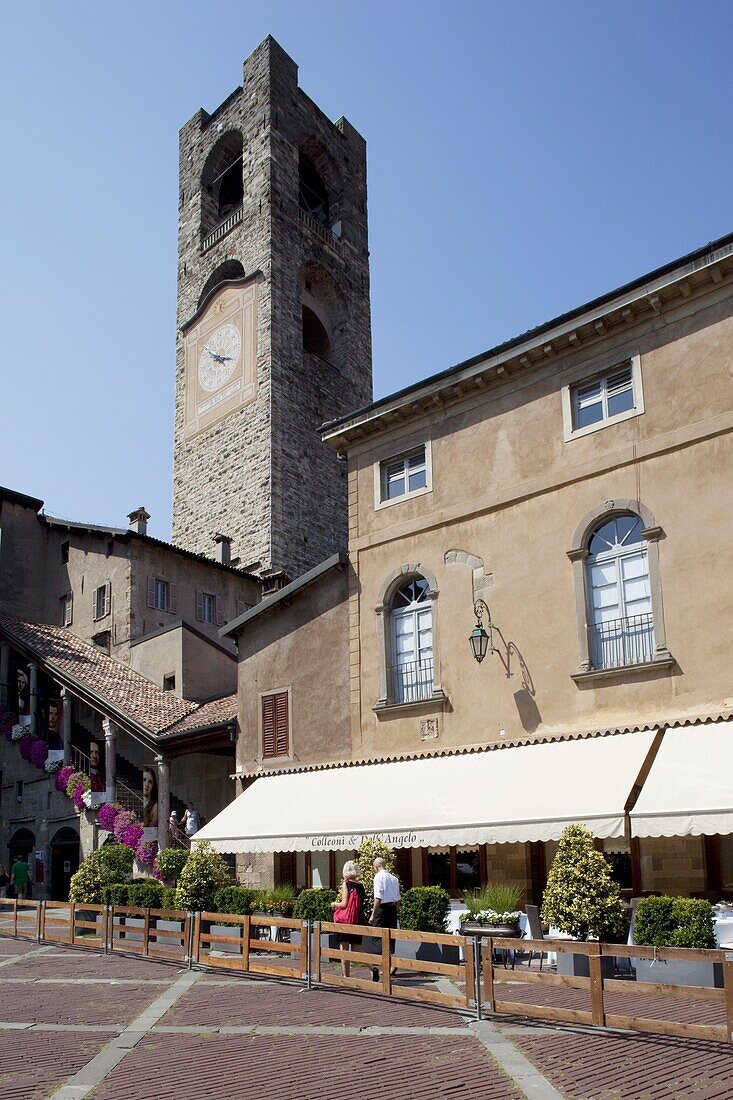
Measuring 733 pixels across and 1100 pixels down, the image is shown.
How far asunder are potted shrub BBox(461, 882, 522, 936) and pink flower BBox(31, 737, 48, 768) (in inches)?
655

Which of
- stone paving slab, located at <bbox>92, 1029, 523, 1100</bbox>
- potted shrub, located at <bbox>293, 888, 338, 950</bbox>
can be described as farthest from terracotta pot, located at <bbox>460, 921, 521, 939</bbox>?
stone paving slab, located at <bbox>92, 1029, 523, 1100</bbox>

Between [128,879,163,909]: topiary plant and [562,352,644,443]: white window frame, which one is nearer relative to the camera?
[562,352,644,443]: white window frame

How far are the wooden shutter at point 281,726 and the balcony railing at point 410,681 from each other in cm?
287

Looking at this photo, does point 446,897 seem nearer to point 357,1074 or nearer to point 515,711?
point 515,711

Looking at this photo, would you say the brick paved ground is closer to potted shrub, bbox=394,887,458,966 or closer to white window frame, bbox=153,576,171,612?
potted shrub, bbox=394,887,458,966

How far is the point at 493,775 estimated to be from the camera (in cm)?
1628

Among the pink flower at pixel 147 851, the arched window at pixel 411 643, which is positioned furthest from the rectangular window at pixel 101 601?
the arched window at pixel 411 643

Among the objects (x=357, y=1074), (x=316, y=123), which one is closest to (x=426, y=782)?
(x=357, y=1074)

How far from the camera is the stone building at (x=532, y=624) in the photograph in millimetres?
15031

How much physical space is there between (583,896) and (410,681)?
625 centimetres

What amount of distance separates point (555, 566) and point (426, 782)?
4.10 m

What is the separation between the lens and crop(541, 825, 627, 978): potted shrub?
43.9 feet

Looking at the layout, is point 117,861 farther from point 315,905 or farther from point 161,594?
point 161,594

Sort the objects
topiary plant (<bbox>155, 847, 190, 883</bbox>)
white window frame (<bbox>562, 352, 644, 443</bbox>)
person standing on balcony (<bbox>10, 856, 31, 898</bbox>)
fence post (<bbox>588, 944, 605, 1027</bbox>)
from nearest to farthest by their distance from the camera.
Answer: fence post (<bbox>588, 944, 605, 1027</bbox>) → white window frame (<bbox>562, 352, 644, 443</bbox>) → topiary plant (<bbox>155, 847, 190, 883</bbox>) → person standing on balcony (<bbox>10, 856, 31, 898</bbox>)
